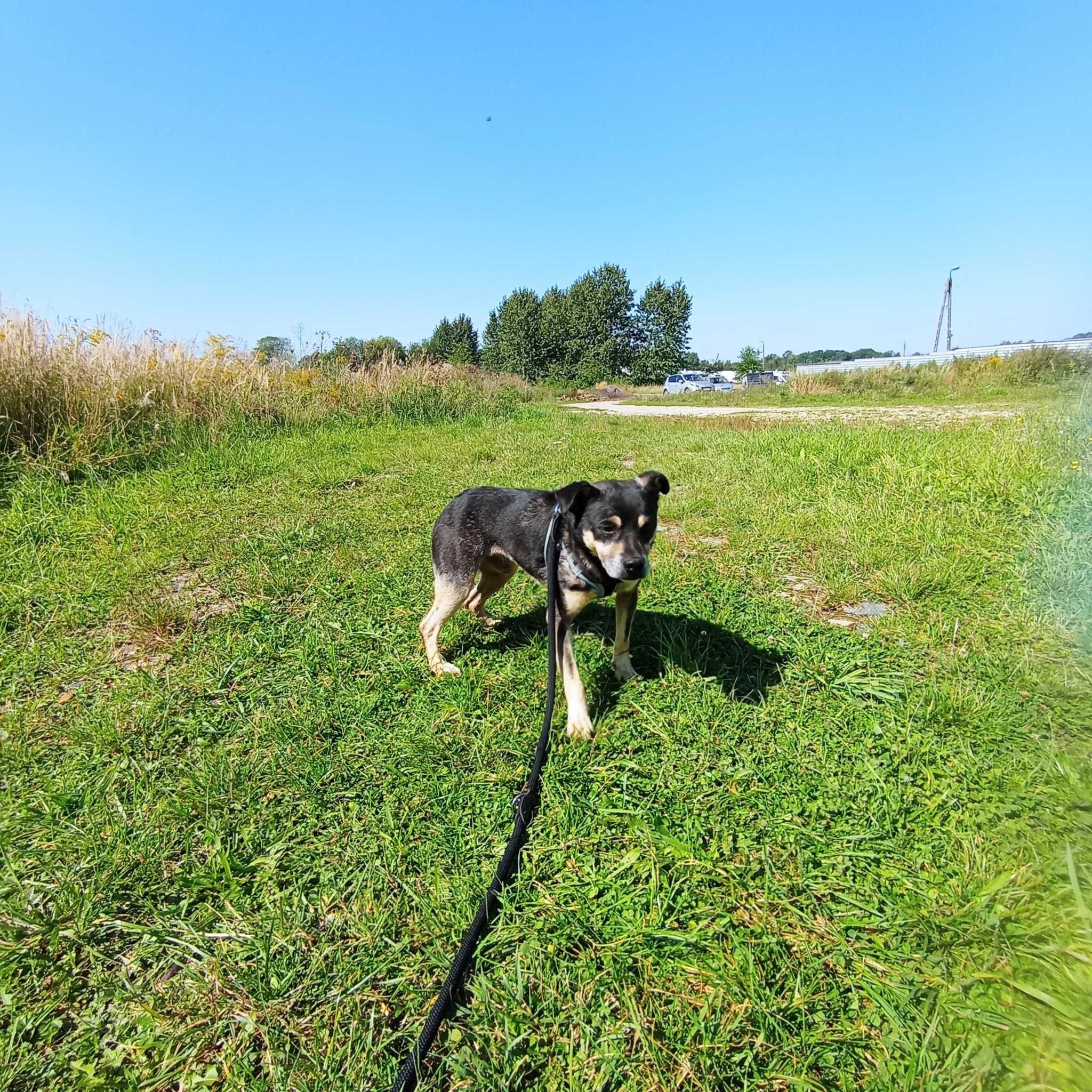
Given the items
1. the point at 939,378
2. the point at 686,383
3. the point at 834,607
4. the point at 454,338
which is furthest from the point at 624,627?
the point at 454,338

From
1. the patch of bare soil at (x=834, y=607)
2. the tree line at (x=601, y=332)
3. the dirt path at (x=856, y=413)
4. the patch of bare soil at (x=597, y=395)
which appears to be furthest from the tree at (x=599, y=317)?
the patch of bare soil at (x=834, y=607)

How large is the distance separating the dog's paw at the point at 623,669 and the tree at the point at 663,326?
6218 cm

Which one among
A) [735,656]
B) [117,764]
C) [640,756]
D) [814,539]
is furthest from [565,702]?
[814,539]

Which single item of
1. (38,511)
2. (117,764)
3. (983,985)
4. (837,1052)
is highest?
(38,511)

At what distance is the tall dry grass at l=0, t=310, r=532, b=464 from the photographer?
6.73 metres

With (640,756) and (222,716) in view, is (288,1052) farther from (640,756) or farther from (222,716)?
(222,716)

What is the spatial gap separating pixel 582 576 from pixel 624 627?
0.43m

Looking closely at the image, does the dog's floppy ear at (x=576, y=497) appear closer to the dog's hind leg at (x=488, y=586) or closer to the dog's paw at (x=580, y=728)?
the dog's hind leg at (x=488, y=586)

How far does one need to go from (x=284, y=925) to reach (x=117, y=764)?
1.38m

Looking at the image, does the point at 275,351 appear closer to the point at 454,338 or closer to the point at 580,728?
the point at 580,728

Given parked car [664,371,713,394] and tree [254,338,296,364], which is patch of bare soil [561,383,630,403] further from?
tree [254,338,296,364]

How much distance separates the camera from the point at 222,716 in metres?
3.04

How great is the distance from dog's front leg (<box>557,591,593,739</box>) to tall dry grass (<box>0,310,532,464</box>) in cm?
703

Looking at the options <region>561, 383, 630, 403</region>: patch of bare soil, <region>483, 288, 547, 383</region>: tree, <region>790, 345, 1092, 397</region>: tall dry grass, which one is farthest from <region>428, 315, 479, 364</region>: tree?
<region>790, 345, 1092, 397</region>: tall dry grass
